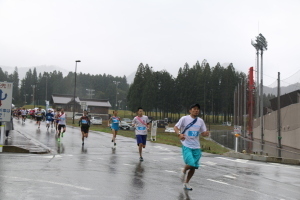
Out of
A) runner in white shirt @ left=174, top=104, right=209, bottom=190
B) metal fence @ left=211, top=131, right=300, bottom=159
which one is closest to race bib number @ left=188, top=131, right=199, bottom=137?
runner in white shirt @ left=174, top=104, right=209, bottom=190

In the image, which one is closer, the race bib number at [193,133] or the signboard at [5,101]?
the race bib number at [193,133]

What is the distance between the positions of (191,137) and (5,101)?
826 centimetres

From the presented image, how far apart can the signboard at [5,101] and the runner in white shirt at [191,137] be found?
7867mm

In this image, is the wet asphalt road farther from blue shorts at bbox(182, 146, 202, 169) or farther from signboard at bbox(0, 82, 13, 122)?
signboard at bbox(0, 82, 13, 122)

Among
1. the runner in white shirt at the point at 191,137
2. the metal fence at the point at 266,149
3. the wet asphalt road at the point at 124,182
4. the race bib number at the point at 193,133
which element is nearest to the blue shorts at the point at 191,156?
the runner in white shirt at the point at 191,137

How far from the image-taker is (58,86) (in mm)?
168750

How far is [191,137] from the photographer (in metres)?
8.22

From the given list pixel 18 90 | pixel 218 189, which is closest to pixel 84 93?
pixel 18 90

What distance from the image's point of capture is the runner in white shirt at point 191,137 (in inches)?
320

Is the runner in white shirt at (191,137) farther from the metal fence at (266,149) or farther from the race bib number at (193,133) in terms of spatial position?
the metal fence at (266,149)

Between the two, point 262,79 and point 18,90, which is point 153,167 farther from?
point 18,90

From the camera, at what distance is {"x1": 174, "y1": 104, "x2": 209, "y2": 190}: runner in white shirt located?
26.7ft

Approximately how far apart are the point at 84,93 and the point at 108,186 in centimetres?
17575

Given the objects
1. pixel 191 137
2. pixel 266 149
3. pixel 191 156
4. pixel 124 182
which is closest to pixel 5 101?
pixel 124 182
